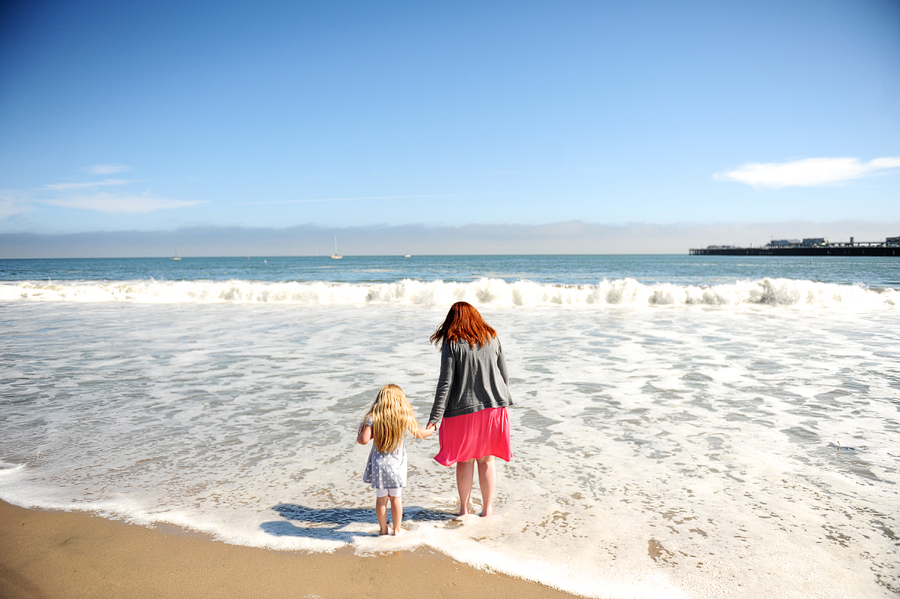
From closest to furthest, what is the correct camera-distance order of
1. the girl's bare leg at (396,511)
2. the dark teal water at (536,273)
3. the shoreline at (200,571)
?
the shoreline at (200,571), the girl's bare leg at (396,511), the dark teal water at (536,273)

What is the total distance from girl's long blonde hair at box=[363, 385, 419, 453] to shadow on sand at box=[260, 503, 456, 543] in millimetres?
720

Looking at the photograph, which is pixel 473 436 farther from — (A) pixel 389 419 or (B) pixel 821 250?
(B) pixel 821 250

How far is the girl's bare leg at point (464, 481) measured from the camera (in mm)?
3818

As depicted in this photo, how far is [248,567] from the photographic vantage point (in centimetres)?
322

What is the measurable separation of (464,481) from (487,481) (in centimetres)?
17

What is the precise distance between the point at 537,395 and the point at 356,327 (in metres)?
8.05

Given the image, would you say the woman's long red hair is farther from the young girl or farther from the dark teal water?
the dark teal water

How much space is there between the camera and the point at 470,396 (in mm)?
3674

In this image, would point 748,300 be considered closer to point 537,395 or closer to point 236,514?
point 537,395

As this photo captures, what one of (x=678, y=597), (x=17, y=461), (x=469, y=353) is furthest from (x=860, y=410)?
(x=17, y=461)

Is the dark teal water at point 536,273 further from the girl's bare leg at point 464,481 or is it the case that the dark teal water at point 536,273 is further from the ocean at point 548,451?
the girl's bare leg at point 464,481

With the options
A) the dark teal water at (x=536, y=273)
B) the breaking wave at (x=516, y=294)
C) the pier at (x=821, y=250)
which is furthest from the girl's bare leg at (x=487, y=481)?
the pier at (x=821, y=250)

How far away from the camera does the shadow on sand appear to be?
3611 mm

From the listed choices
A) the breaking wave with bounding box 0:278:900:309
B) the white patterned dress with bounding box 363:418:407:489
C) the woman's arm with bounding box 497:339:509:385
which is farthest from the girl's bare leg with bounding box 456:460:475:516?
the breaking wave with bounding box 0:278:900:309
